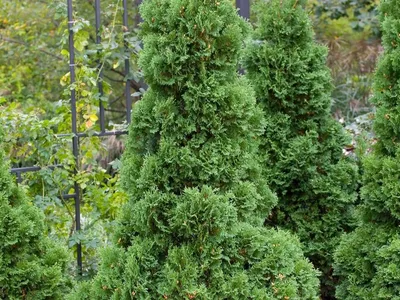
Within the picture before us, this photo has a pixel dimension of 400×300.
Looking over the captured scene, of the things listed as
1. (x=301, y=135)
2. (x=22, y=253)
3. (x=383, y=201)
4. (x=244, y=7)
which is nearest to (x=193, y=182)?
(x=22, y=253)

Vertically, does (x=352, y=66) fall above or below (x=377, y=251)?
above

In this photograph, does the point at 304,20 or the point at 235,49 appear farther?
the point at 304,20

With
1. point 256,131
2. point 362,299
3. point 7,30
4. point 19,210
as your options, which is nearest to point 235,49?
point 256,131

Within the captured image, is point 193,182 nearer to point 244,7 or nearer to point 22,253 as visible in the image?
point 22,253

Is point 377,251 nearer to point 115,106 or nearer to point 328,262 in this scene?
point 328,262

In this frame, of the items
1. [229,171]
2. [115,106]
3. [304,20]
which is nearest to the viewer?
[229,171]

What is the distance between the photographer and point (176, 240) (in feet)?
10.1

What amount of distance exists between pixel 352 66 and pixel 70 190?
5.82 meters

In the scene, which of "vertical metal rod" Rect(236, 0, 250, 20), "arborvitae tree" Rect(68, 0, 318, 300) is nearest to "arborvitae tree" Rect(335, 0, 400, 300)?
"arborvitae tree" Rect(68, 0, 318, 300)

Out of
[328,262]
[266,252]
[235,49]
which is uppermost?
[235,49]

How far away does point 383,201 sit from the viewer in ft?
12.5

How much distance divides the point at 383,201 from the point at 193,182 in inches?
52.9

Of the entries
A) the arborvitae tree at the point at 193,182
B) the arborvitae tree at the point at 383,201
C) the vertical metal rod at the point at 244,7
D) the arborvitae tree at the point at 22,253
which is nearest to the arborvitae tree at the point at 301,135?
the arborvitae tree at the point at 383,201

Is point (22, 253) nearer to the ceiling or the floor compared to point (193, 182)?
nearer to the floor
